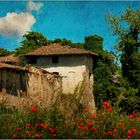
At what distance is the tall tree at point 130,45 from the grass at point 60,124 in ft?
119

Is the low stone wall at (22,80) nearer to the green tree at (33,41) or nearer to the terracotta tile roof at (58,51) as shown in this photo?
the terracotta tile roof at (58,51)

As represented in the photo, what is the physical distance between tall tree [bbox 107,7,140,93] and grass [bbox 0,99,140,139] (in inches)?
1422

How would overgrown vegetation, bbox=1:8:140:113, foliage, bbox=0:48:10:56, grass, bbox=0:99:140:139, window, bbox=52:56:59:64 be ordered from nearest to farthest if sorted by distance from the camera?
grass, bbox=0:99:140:139, overgrown vegetation, bbox=1:8:140:113, window, bbox=52:56:59:64, foliage, bbox=0:48:10:56

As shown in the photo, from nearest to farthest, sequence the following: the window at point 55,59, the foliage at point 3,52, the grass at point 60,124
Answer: the grass at point 60,124
the window at point 55,59
the foliage at point 3,52

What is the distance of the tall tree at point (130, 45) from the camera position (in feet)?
154

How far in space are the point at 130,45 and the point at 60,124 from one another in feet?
126

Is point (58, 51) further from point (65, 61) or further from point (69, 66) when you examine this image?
point (69, 66)

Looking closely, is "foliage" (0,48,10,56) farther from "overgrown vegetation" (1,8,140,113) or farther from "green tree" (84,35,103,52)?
"green tree" (84,35,103,52)

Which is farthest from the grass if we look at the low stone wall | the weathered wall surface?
the weathered wall surface

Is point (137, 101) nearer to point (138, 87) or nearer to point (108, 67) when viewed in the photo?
point (138, 87)

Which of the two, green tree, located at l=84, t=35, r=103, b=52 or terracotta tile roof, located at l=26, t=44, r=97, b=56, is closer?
terracotta tile roof, located at l=26, t=44, r=97, b=56

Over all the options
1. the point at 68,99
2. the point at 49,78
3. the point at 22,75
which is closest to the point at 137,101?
the point at 49,78

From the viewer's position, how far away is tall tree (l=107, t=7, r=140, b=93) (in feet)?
154

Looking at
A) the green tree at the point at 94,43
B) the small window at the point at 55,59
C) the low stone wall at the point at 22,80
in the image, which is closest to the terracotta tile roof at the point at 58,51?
the small window at the point at 55,59
